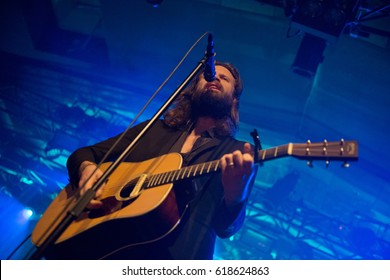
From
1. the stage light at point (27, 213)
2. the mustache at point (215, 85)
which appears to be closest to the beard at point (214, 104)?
the mustache at point (215, 85)

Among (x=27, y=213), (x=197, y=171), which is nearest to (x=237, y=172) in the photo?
(x=197, y=171)

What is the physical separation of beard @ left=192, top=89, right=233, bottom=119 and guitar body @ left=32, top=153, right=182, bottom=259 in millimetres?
836

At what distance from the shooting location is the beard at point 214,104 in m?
2.96

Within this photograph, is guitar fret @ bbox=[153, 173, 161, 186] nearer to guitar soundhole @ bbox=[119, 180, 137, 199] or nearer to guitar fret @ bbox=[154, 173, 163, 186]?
guitar fret @ bbox=[154, 173, 163, 186]

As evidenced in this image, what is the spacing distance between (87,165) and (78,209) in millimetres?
1058

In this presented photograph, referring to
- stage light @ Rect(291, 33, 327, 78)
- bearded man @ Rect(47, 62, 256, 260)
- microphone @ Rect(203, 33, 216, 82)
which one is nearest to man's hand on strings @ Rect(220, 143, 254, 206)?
bearded man @ Rect(47, 62, 256, 260)

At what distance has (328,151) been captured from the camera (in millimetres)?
1712

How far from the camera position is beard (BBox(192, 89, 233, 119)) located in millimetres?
2955

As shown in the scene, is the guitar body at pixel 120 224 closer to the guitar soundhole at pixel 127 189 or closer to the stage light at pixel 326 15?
the guitar soundhole at pixel 127 189

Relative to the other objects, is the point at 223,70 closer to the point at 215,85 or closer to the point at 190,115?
the point at 215,85

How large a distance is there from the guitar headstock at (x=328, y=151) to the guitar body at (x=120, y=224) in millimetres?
780

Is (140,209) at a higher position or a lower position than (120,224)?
higher

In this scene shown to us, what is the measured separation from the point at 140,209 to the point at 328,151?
1091 mm

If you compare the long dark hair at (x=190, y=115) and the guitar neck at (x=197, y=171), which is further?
the long dark hair at (x=190, y=115)
